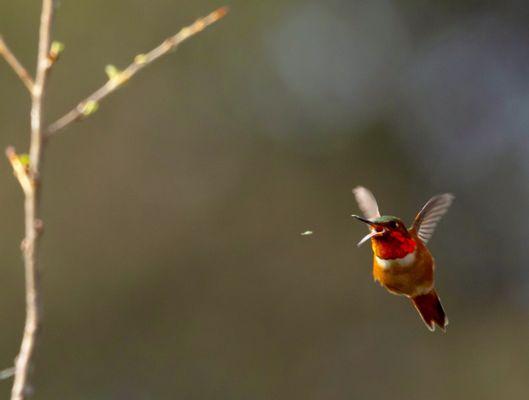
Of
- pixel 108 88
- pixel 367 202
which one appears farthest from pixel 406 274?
pixel 108 88

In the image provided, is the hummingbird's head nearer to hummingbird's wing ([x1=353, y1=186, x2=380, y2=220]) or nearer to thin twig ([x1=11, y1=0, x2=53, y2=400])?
hummingbird's wing ([x1=353, y1=186, x2=380, y2=220])

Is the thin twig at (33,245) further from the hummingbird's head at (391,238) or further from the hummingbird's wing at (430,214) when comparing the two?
the hummingbird's wing at (430,214)

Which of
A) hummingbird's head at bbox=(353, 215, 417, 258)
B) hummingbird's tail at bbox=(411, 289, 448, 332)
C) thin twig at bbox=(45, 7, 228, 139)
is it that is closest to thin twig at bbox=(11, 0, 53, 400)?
thin twig at bbox=(45, 7, 228, 139)

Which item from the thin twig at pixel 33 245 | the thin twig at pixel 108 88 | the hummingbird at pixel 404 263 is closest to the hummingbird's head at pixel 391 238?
the hummingbird at pixel 404 263

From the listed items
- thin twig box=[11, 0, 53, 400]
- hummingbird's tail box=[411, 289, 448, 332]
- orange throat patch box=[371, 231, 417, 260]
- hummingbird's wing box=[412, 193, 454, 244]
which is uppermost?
thin twig box=[11, 0, 53, 400]

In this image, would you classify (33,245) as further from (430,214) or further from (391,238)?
(430,214)

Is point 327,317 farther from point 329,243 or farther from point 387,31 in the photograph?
point 387,31

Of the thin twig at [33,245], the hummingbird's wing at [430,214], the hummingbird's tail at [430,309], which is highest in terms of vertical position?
the thin twig at [33,245]

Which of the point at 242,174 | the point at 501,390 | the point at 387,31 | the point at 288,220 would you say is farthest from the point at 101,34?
the point at 501,390
